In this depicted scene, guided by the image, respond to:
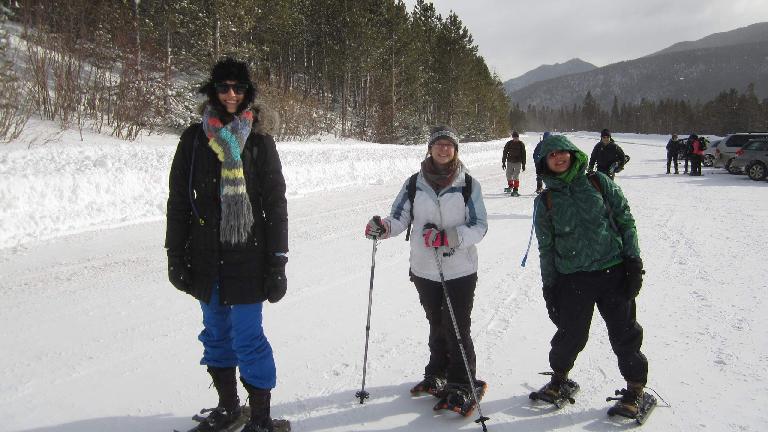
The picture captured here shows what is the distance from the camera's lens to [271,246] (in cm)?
257

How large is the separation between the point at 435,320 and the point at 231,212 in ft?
5.23

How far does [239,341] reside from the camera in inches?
103

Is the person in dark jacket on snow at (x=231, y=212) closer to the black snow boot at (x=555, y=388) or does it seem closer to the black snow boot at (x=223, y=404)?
the black snow boot at (x=223, y=404)

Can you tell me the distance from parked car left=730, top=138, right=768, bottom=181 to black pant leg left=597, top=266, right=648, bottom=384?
18682 millimetres

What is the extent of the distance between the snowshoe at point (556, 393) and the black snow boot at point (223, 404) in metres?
1.97

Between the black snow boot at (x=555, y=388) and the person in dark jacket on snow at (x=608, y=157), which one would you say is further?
the person in dark jacket on snow at (x=608, y=157)

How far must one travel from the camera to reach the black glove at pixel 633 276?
9.43 feet

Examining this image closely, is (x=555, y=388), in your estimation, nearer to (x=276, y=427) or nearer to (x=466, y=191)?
(x=466, y=191)

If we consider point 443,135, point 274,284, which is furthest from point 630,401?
point 274,284

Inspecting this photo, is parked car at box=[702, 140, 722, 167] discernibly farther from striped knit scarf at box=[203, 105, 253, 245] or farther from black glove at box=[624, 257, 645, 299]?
striped knit scarf at box=[203, 105, 253, 245]

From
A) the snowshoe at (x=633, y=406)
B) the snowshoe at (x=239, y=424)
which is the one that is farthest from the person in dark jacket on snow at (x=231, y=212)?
the snowshoe at (x=633, y=406)

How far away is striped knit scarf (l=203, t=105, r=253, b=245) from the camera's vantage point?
245cm

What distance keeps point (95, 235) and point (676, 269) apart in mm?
→ 8292

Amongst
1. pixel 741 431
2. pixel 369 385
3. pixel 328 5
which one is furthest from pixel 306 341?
pixel 328 5
